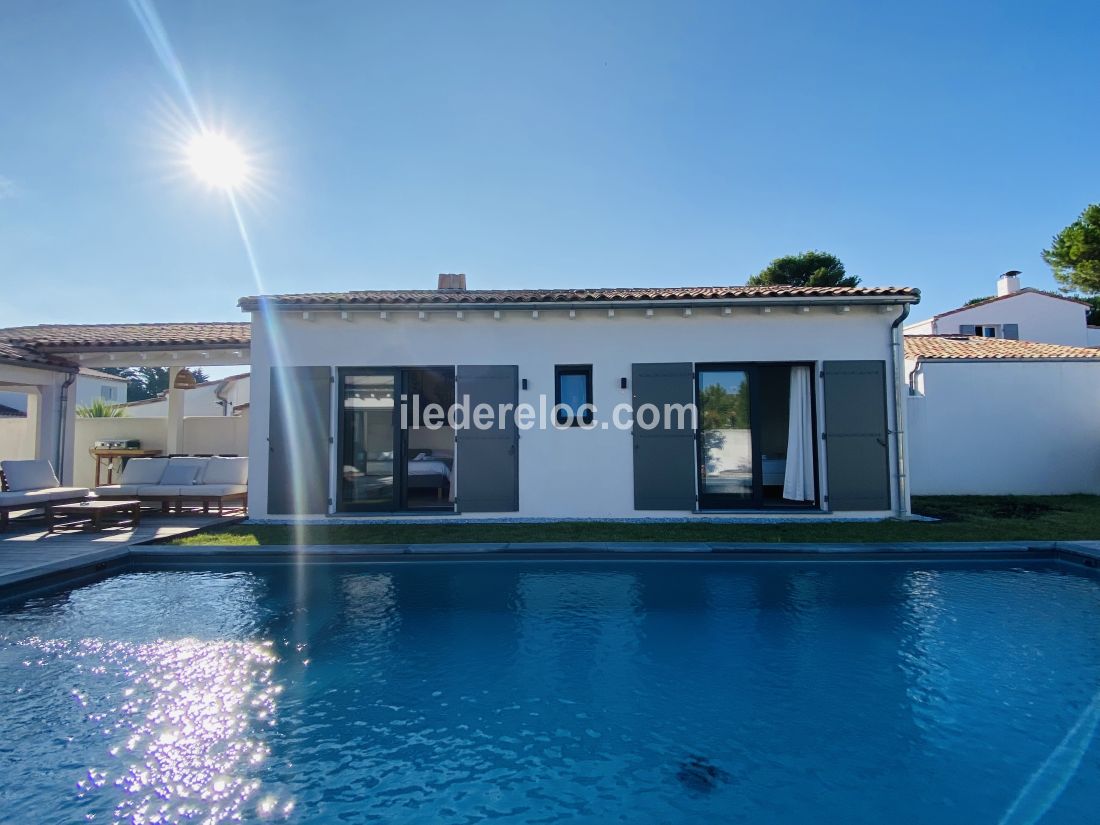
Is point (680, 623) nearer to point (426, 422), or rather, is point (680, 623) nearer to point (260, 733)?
point (260, 733)

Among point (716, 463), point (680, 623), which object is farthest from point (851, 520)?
point (680, 623)

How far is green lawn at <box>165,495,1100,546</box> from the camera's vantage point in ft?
25.7

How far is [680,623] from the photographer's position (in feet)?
17.4

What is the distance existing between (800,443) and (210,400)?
28655 mm

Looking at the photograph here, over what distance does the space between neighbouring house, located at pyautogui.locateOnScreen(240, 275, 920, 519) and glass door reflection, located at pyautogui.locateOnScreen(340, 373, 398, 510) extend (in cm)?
3

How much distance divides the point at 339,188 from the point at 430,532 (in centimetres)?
683

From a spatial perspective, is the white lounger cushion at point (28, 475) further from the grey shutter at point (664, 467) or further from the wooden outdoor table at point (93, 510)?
the grey shutter at point (664, 467)

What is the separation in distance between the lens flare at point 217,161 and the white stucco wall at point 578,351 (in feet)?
8.69

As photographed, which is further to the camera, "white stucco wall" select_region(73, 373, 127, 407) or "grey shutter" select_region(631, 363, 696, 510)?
"white stucco wall" select_region(73, 373, 127, 407)

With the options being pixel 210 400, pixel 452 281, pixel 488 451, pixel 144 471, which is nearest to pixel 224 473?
pixel 144 471

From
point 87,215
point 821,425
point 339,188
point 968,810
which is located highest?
point 339,188

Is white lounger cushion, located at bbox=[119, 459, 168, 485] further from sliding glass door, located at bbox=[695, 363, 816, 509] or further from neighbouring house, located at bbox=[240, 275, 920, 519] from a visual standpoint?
sliding glass door, located at bbox=[695, 363, 816, 509]

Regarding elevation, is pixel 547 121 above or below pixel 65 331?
above

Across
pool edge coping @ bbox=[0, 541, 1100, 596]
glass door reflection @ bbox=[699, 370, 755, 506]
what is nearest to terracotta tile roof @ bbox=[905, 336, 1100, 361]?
glass door reflection @ bbox=[699, 370, 755, 506]
